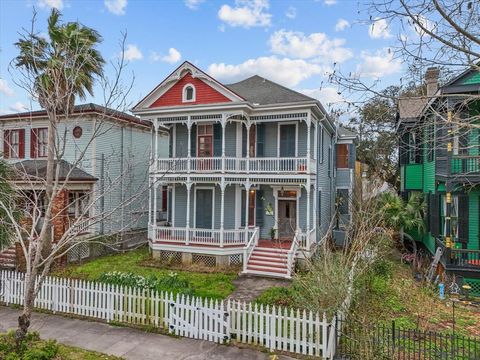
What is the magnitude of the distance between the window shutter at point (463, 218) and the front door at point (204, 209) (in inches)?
447

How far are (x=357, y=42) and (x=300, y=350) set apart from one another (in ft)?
21.7

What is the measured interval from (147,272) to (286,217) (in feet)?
24.2

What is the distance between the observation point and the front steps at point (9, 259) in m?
15.5

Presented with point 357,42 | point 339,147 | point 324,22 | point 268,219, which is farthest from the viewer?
point 339,147

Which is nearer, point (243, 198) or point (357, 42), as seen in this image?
point (357, 42)

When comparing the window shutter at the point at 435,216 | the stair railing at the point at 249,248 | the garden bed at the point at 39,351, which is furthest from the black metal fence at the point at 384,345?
the window shutter at the point at 435,216

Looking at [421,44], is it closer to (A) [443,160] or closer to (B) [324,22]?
(B) [324,22]

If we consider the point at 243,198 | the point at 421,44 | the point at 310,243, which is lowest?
the point at 310,243

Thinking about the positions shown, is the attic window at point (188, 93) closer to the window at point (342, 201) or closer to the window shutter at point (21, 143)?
the window shutter at point (21, 143)

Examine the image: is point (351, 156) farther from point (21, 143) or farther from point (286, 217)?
point (21, 143)

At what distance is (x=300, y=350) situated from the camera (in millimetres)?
7727

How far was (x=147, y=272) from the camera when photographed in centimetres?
1480

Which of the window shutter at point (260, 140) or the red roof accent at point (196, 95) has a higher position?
the red roof accent at point (196, 95)

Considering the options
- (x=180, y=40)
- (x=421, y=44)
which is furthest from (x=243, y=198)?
(x=421, y=44)
